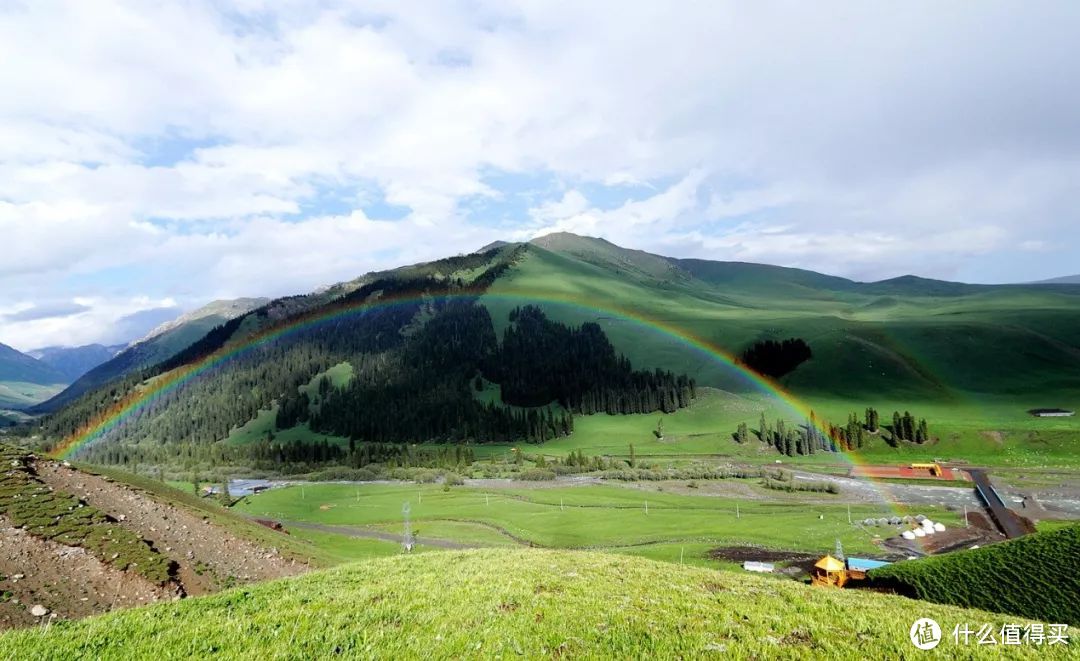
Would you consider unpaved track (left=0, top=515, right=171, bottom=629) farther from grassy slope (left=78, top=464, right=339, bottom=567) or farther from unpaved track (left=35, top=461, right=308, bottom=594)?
grassy slope (left=78, top=464, right=339, bottom=567)

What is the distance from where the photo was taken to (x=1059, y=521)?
75.6 metres

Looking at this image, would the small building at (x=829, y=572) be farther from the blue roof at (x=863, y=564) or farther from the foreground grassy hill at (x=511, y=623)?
the foreground grassy hill at (x=511, y=623)

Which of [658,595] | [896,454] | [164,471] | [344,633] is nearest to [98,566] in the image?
[344,633]

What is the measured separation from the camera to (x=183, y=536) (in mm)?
27109

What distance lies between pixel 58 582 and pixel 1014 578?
35.2 metres

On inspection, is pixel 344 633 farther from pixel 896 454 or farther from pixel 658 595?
pixel 896 454

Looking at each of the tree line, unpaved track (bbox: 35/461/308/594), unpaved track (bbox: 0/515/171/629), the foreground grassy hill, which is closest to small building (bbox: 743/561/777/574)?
the foreground grassy hill

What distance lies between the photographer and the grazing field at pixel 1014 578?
60.6 feet

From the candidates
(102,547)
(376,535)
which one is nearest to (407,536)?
(376,535)

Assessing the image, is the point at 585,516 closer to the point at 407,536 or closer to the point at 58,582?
the point at 407,536

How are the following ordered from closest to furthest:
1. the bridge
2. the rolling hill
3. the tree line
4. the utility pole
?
the rolling hill, the utility pole, the bridge, the tree line

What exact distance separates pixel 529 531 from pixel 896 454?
359 ft

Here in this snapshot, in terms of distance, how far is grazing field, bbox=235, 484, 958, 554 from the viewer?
2862 inches

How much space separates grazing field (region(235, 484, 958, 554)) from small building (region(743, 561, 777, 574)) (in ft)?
33.8
